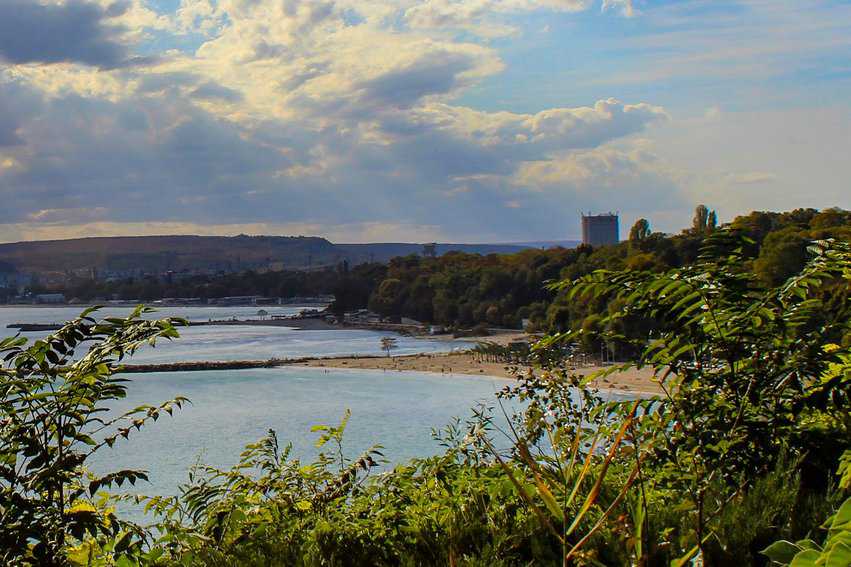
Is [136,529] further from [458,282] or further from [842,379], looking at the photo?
[458,282]

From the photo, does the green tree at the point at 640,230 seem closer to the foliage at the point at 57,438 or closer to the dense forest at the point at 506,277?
the dense forest at the point at 506,277

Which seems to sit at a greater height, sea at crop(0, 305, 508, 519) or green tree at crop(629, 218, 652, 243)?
green tree at crop(629, 218, 652, 243)

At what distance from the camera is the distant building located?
138 m

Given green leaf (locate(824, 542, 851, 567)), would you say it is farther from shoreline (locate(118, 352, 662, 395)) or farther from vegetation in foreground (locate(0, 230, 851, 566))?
shoreline (locate(118, 352, 662, 395))

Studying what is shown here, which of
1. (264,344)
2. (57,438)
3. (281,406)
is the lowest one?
(264,344)

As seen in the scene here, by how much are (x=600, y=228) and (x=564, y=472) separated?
459ft

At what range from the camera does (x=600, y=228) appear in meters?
139

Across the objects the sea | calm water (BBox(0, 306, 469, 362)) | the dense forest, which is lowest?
calm water (BBox(0, 306, 469, 362))

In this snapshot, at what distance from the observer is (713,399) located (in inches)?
123

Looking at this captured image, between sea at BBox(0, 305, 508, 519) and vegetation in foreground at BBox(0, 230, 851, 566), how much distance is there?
137 cm

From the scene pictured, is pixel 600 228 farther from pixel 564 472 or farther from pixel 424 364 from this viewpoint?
→ pixel 564 472

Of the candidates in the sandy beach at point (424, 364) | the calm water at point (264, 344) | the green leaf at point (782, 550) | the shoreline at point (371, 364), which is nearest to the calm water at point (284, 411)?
the shoreline at point (371, 364)

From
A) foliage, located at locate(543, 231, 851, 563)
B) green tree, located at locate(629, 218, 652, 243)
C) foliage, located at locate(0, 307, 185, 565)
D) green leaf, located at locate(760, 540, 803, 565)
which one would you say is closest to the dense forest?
green tree, located at locate(629, 218, 652, 243)

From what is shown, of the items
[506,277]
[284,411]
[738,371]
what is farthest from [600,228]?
[738,371]
